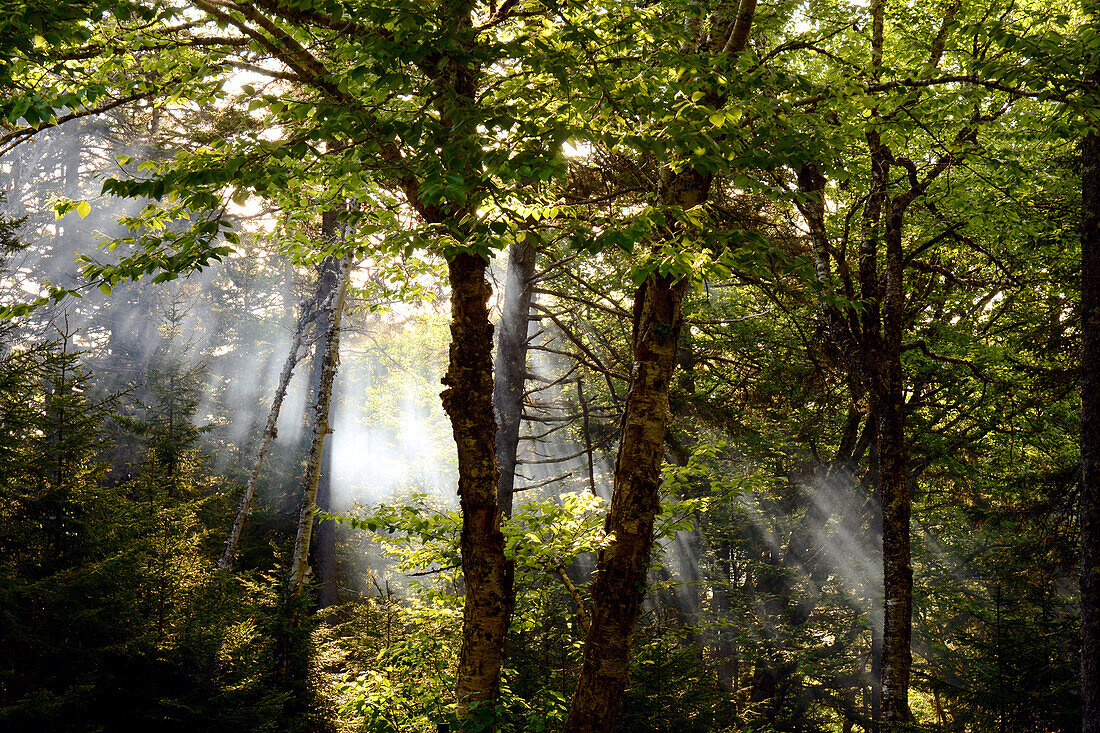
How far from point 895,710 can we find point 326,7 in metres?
8.15

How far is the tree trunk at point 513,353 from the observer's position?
28.2 feet

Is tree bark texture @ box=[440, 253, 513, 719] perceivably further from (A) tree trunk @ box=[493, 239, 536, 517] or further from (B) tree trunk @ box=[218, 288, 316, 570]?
(B) tree trunk @ box=[218, 288, 316, 570]

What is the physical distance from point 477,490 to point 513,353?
4.73m

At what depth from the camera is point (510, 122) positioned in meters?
3.36

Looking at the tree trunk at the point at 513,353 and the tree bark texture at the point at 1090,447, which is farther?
the tree trunk at the point at 513,353

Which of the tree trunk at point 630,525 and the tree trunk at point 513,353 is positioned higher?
the tree trunk at point 513,353

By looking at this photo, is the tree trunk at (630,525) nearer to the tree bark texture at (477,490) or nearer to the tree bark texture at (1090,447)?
the tree bark texture at (477,490)

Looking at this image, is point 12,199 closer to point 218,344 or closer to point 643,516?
point 218,344

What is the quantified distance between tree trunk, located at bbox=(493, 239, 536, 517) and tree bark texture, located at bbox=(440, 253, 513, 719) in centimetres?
432

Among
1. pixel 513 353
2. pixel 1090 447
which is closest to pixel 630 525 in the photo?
pixel 513 353

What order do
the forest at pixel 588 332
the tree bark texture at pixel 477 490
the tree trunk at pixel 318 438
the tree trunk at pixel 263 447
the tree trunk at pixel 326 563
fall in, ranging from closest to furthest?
the forest at pixel 588 332 < the tree bark texture at pixel 477 490 < the tree trunk at pixel 318 438 < the tree trunk at pixel 263 447 < the tree trunk at pixel 326 563

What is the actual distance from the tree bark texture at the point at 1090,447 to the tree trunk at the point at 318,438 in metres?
8.62

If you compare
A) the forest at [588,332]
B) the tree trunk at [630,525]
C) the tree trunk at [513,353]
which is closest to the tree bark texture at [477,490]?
the forest at [588,332]

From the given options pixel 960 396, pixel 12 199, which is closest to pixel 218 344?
pixel 12 199
